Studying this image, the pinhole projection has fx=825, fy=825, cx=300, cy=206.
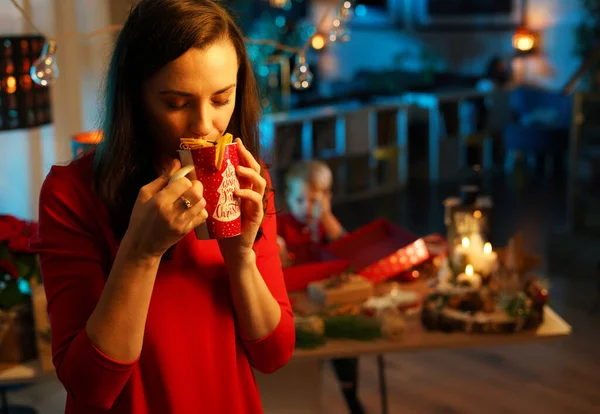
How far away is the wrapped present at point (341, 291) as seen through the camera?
2.35m

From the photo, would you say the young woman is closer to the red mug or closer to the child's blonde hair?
the red mug

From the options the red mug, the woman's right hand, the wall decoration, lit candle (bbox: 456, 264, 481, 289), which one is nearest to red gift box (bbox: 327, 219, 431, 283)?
lit candle (bbox: 456, 264, 481, 289)

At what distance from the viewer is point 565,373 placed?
369 cm

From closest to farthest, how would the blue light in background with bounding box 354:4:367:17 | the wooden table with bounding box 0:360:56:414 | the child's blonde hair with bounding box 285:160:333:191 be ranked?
the wooden table with bounding box 0:360:56:414 → the child's blonde hair with bounding box 285:160:333:191 → the blue light in background with bounding box 354:4:367:17

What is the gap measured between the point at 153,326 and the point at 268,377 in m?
1.30

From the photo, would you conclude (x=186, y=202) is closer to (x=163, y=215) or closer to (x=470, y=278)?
(x=163, y=215)

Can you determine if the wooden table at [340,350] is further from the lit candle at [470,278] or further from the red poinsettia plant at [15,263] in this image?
the red poinsettia plant at [15,263]

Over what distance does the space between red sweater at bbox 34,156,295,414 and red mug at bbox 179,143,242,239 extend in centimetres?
9

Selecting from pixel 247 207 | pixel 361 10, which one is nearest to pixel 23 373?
pixel 247 207

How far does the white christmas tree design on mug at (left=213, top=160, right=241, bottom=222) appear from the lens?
1.12 m

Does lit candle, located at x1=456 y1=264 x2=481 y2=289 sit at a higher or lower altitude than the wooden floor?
higher

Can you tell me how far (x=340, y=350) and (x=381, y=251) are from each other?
621mm

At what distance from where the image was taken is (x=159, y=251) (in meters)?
1.06

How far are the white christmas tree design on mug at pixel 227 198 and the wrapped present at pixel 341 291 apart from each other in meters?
1.24
